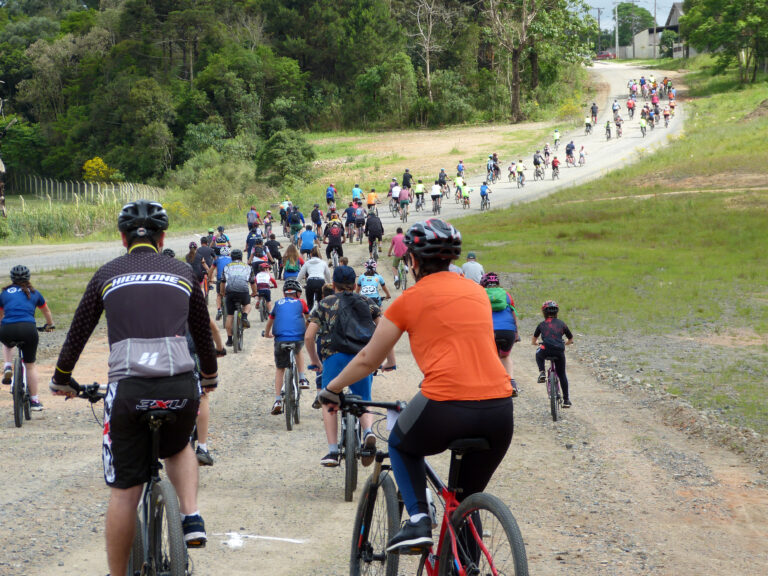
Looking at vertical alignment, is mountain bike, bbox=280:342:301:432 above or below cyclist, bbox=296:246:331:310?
below

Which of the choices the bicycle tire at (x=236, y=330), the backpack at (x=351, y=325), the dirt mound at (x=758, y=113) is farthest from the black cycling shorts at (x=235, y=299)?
the dirt mound at (x=758, y=113)

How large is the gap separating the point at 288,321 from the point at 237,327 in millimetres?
5673

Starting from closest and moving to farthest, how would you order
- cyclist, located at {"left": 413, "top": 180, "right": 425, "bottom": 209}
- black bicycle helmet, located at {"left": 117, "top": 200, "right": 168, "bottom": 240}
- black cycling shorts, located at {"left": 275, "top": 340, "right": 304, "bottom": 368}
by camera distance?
black bicycle helmet, located at {"left": 117, "top": 200, "right": 168, "bottom": 240} → black cycling shorts, located at {"left": 275, "top": 340, "right": 304, "bottom": 368} → cyclist, located at {"left": 413, "top": 180, "right": 425, "bottom": 209}

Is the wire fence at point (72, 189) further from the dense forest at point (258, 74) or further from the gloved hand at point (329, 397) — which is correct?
the gloved hand at point (329, 397)

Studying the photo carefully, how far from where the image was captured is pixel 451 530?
4070 mm

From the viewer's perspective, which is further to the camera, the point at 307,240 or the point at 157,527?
the point at 307,240

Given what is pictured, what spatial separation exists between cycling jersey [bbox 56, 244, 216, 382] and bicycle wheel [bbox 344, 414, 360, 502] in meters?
3.56

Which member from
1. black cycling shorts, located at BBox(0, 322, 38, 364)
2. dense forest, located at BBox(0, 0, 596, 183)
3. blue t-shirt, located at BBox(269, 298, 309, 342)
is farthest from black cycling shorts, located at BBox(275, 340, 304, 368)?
dense forest, located at BBox(0, 0, 596, 183)

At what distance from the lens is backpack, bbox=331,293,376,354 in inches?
311

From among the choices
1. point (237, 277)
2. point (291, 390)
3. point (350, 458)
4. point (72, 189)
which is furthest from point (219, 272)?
point (72, 189)

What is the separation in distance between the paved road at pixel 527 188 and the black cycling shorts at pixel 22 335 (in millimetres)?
20724

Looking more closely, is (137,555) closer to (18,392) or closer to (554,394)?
(18,392)

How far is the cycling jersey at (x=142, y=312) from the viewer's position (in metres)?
4.00

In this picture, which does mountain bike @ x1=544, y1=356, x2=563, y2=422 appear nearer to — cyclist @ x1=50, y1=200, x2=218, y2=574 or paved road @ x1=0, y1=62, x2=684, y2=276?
cyclist @ x1=50, y1=200, x2=218, y2=574
